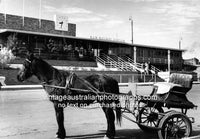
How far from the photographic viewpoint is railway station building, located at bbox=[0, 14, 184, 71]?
1389 inches

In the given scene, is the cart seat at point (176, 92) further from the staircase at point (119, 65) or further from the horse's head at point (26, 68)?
the staircase at point (119, 65)

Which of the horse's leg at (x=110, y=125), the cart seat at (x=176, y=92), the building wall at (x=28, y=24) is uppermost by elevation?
the building wall at (x=28, y=24)

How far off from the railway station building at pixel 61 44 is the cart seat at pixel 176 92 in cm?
2683

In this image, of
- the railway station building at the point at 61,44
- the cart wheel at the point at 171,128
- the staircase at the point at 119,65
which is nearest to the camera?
the cart wheel at the point at 171,128

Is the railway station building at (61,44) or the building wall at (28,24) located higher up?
the building wall at (28,24)

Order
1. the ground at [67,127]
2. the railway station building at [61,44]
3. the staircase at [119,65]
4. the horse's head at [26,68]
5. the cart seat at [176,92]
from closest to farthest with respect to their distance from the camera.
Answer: the horse's head at [26,68] → the cart seat at [176,92] → the ground at [67,127] → the railway station building at [61,44] → the staircase at [119,65]

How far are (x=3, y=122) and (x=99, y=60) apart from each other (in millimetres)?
32669

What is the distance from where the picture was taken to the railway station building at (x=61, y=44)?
3528cm

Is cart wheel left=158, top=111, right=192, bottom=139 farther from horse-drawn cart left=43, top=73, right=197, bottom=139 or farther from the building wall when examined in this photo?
the building wall

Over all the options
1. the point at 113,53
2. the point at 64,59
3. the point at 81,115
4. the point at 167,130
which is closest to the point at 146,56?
the point at 113,53

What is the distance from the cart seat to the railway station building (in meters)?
26.8

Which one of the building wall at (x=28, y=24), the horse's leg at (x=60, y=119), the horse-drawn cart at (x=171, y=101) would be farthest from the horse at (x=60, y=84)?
the building wall at (x=28, y=24)

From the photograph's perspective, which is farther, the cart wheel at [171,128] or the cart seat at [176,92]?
the cart seat at [176,92]

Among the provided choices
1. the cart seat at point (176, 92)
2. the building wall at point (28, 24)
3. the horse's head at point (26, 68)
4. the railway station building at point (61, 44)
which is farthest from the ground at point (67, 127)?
the building wall at point (28, 24)
